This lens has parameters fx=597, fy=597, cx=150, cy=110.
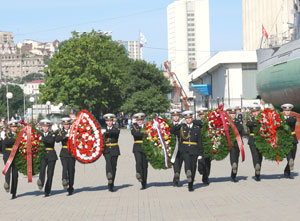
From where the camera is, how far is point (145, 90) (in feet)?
243

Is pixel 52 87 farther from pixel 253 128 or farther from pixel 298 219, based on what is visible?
pixel 298 219

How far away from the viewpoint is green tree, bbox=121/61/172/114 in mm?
71688

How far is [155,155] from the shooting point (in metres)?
13.8

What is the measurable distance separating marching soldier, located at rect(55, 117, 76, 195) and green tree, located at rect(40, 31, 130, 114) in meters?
47.4

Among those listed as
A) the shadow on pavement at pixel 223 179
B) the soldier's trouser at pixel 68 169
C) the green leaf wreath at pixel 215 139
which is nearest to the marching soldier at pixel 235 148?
the green leaf wreath at pixel 215 139

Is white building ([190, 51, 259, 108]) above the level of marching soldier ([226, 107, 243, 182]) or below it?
above

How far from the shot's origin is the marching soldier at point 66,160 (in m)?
13.3

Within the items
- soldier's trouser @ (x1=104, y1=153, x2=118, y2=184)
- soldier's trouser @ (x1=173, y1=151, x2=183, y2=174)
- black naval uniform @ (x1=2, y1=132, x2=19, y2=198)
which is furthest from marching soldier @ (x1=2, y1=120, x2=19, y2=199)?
soldier's trouser @ (x1=173, y1=151, x2=183, y2=174)

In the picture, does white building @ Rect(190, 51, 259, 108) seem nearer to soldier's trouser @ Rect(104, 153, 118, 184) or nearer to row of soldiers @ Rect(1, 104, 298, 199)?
row of soldiers @ Rect(1, 104, 298, 199)

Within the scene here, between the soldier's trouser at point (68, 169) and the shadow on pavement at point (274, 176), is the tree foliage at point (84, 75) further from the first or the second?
the soldier's trouser at point (68, 169)

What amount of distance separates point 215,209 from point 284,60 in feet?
92.7

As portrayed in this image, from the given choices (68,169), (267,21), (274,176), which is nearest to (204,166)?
(274,176)

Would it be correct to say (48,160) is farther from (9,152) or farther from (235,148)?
(235,148)

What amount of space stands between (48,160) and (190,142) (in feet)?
10.6
